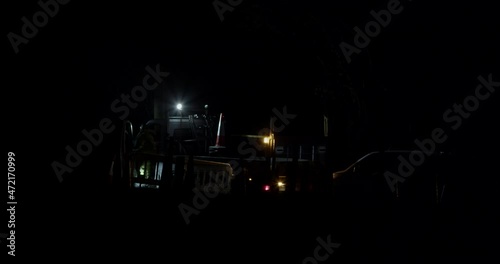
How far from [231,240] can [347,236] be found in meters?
1.75

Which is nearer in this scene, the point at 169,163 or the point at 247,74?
the point at 169,163

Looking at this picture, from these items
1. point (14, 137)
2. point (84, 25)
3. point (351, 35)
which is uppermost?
point (351, 35)

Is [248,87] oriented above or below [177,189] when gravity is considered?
above

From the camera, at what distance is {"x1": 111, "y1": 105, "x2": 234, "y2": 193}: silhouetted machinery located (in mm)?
6391

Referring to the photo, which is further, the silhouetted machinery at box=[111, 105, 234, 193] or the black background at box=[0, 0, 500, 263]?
the silhouetted machinery at box=[111, 105, 234, 193]

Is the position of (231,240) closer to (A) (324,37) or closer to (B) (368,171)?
(B) (368,171)

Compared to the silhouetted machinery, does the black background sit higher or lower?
higher

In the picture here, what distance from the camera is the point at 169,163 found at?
6.39m

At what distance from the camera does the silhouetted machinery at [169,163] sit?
21.0ft

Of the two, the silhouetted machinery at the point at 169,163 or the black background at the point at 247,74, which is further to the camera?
the silhouetted machinery at the point at 169,163

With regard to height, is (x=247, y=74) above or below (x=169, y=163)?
above

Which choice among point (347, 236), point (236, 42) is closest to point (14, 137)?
point (347, 236)

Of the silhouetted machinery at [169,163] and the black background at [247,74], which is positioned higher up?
the black background at [247,74]

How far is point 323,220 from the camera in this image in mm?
6453
